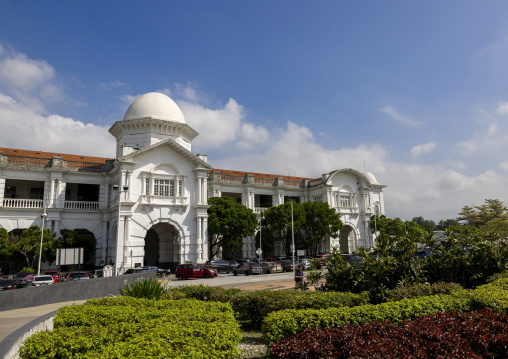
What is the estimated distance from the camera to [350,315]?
8.08 metres

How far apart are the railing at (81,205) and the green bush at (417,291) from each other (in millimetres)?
34742

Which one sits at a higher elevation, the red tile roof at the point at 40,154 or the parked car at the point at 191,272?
Answer: the red tile roof at the point at 40,154

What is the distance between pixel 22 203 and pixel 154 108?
16.9 metres

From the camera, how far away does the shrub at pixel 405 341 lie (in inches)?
229

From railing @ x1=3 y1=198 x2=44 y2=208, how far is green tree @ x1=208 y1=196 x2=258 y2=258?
17.5 m

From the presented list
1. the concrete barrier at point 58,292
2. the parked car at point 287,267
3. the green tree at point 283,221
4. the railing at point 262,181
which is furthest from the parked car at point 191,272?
the railing at point 262,181

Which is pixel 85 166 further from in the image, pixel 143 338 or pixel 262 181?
pixel 143 338

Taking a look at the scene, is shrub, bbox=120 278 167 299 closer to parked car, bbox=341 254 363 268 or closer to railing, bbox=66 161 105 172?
parked car, bbox=341 254 363 268

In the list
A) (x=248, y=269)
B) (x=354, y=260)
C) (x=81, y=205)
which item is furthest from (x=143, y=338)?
(x=81, y=205)

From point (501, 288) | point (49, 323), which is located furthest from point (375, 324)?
point (49, 323)

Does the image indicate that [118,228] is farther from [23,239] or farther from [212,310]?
[212,310]

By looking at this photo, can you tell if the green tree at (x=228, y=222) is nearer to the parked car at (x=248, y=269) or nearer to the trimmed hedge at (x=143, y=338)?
the parked car at (x=248, y=269)

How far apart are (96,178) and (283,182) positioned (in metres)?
24.3

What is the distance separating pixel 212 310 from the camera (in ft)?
28.7
